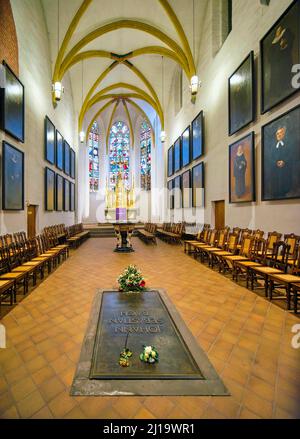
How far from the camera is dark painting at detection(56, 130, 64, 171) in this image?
481 inches

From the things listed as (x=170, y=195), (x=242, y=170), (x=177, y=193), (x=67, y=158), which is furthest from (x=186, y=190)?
(x=67, y=158)

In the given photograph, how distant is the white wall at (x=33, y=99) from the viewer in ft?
25.0

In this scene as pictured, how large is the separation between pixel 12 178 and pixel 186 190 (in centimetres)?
873

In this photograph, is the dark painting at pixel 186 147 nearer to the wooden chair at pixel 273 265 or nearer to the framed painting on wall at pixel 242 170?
the framed painting on wall at pixel 242 170

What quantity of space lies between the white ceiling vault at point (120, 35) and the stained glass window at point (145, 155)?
7.92 meters

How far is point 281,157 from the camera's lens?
5492 millimetres

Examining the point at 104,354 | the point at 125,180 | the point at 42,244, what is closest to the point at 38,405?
the point at 104,354

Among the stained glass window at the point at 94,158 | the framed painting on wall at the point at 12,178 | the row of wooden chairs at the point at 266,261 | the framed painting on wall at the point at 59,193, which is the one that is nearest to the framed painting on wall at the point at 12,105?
the framed painting on wall at the point at 12,178

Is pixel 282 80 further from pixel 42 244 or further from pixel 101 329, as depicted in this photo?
pixel 42 244

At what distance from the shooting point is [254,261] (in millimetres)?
5383

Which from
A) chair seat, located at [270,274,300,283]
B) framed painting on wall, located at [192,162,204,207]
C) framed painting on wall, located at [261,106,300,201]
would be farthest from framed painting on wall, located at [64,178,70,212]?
chair seat, located at [270,274,300,283]

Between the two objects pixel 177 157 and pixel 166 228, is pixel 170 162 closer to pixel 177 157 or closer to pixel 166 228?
pixel 177 157

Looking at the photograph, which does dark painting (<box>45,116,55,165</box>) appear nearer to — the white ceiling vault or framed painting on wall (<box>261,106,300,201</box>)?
the white ceiling vault

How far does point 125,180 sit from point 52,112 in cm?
1341
